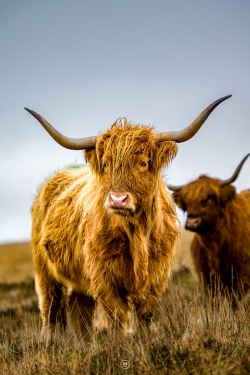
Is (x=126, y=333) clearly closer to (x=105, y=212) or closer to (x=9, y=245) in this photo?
(x=105, y=212)

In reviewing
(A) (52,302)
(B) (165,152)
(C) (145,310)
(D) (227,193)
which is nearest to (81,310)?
(A) (52,302)

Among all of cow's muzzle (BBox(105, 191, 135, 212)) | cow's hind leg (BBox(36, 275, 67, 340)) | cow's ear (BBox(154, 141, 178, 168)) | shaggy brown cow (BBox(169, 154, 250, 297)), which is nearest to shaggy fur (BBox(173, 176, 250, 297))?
shaggy brown cow (BBox(169, 154, 250, 297))

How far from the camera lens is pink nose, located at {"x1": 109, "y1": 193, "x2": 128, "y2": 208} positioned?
147 inches

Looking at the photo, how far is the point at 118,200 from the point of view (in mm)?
3744

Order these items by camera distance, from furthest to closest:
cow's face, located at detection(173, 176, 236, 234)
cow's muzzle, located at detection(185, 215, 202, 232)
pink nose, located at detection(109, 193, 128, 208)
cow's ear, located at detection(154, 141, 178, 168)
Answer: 1. cow's face, located at detection(173, 176, 236, 234)
2. cow's muzzle, located at detection(185, 215, 202, 232)
3. cow's ear, located at detection(154, 141, 178, 168)
4. pink nose, located at detection(109, 193, 128, 208)

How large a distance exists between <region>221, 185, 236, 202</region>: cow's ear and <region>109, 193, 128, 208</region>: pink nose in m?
3.91

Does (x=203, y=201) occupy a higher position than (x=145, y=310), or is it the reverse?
(x=203, y=201)

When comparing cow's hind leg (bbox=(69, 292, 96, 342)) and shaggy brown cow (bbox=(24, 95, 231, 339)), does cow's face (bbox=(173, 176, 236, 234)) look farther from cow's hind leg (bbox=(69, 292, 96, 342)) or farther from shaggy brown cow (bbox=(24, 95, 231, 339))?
shaggy brown cow (bbox=(24, 95, 231, 339))

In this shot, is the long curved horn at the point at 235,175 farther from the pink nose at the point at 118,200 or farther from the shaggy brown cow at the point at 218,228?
the pink nose at the point at 118,200

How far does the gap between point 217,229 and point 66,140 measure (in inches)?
138

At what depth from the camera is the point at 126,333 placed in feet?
13.5

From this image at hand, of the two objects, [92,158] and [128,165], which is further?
[92,158]

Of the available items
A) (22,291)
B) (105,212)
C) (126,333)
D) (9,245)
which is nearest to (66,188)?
(105,212)

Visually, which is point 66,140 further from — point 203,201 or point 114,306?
point 203,201
